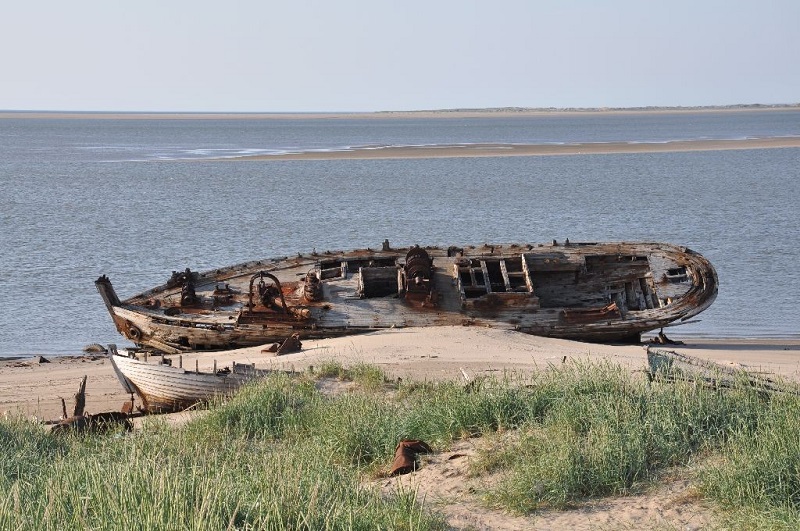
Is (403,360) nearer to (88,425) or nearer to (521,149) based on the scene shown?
(88,425)

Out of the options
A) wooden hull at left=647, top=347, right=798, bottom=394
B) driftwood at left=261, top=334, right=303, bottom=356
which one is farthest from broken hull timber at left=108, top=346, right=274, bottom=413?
wooden hull at left=647, top=347, right=798, bottom=394

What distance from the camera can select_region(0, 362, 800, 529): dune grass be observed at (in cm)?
642

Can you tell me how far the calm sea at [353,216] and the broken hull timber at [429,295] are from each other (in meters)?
2.38

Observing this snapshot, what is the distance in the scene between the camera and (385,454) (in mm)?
8898

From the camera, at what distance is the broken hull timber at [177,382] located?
39.1ft

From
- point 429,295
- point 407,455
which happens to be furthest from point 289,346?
point 407,455

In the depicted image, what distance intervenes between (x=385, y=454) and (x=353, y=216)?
31751 millimetres

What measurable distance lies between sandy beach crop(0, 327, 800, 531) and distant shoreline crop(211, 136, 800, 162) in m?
60.6

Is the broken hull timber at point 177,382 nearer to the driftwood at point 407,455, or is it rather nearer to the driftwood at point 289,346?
the driftwood at point 289,346

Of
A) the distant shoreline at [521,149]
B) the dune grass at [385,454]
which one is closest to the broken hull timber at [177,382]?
the dune grass at [385,454]

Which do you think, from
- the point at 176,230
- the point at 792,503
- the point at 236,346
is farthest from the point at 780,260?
the point at 792,503

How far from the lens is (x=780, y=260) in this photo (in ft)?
92.3

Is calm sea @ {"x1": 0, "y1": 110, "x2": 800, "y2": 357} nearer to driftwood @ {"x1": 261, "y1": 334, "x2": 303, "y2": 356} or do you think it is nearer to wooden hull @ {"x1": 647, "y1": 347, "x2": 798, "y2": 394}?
driftwood @ {"x1": 261, "y1": 334, "x2": 303, "y2": 356}

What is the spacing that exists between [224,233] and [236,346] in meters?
19.4
